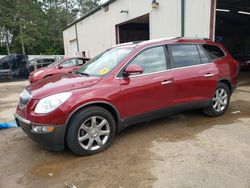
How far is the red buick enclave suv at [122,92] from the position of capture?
10.4 feet

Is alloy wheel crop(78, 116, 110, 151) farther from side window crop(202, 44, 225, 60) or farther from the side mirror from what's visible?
side window crop(202, 44, 225, 60)

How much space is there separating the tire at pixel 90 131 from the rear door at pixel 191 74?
4.70 ft

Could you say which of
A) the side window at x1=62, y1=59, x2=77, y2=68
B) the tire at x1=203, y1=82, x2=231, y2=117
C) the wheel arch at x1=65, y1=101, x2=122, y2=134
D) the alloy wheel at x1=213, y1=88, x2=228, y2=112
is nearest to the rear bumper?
the wheel arch at x1=65, y1=101, x2=122, y2=134

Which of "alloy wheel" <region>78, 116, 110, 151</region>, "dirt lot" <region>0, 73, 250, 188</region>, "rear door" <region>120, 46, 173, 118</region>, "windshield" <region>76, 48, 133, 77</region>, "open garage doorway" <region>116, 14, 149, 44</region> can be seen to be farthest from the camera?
"open garage doorway" <region>116, 14, 149, 44</region>

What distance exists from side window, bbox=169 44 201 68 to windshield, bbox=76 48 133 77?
90 centimetres

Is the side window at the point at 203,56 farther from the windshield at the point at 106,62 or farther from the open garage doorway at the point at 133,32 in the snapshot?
the open garage doorway at the point at 133,32

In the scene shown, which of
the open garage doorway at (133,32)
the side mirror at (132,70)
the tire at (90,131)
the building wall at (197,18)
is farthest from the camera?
the open garage doorway at (133,32)

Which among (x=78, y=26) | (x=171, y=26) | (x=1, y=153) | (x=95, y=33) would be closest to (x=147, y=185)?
(x=1, y=153)

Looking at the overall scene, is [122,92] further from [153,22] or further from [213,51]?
[153,22]

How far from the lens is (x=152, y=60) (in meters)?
4.03

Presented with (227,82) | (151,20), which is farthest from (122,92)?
(151,20)

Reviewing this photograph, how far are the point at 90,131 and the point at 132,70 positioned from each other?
1.13m

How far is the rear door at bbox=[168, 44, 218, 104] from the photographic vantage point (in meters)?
4.22

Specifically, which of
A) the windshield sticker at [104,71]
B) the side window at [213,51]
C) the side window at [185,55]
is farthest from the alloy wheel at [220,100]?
the windshield sticker at [104,71]
